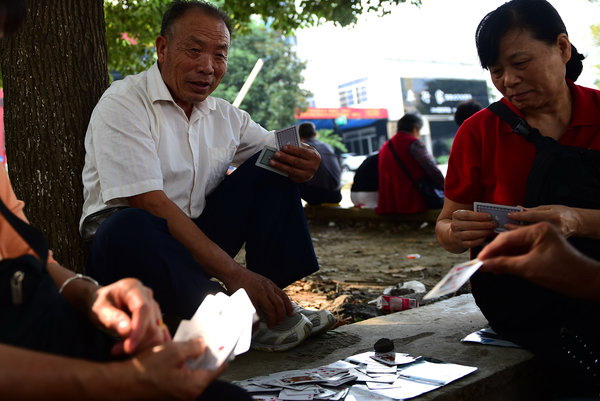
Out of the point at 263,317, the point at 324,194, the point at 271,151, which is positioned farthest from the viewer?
the point at 324,194

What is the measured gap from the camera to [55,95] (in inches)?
128

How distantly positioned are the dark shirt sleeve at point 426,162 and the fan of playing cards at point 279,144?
5730 millimetres

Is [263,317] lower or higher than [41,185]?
lower

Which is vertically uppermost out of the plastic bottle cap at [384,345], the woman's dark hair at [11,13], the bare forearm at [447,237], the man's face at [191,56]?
the man's face at [191,56]

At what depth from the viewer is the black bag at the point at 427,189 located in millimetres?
8727

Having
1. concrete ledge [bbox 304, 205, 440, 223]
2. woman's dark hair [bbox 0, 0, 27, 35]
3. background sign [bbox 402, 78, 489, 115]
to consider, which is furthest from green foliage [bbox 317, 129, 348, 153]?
woman's dark hair [bbox 0, 0, 27, 35]

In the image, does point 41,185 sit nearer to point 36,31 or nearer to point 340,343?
point 36,31

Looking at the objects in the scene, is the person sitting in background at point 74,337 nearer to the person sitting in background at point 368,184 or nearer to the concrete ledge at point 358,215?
the concrete ledge at point 358,215

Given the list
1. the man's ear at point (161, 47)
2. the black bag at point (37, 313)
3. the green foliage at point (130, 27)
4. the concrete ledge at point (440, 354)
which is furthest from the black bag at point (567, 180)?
the green foliage at point (130, 27)

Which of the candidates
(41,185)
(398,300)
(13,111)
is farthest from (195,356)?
(398,300)

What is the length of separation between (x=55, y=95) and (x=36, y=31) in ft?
1.16

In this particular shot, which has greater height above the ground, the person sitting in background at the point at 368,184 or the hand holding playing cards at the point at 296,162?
the hand holding playing cards at the point at 296,162

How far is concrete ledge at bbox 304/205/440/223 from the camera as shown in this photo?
894cm

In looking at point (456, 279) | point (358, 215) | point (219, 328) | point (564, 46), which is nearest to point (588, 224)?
point (564, 46)
